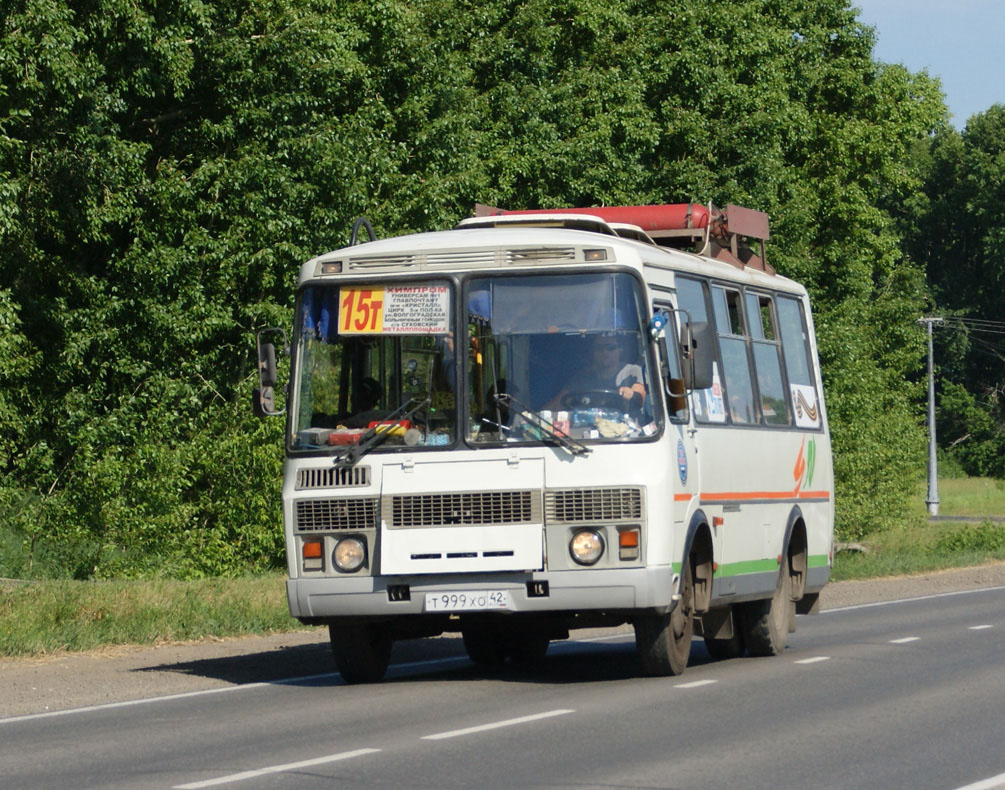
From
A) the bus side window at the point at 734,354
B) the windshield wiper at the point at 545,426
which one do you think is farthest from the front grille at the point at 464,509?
the bus side window at the point at 734,354

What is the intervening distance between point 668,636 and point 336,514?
2523 mm

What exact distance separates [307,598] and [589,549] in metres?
1.98

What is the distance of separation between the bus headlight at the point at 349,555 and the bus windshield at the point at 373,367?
26.3 inches

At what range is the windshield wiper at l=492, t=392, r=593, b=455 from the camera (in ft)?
42.1

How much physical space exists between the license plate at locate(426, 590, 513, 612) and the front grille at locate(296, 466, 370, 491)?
3.15 feet

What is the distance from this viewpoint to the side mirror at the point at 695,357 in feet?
43.5

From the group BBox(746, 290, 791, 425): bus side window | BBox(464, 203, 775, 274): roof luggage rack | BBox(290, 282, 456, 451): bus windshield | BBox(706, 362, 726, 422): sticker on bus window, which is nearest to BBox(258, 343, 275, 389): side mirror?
BBox(290, 282, 456, 451): bus windshield

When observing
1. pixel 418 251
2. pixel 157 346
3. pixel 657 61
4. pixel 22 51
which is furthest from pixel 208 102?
pixel 418 251

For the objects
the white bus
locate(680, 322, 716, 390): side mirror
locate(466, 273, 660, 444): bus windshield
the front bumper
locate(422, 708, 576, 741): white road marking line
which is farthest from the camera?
locate(680, 322, 716, 390): side mirror

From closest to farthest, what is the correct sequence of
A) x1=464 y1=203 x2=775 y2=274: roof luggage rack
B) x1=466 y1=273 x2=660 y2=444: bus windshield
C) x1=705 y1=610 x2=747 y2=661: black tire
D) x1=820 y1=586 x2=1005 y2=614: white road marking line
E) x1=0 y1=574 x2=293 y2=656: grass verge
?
x1=466 y1=273 x2=660 y2=444: bus windshield → x1=705 y1=610 x2=747 y2=661: black tire → x1=464 y1=203 x2=775 y2=274: roof luggage rack → x1=0 y1=574 x2=293 y2=656: grass verge → x1=820 y1=586 x2=1005 y2=614: white road marking line

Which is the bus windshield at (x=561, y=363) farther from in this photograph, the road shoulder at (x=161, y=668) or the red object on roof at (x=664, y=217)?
the red object on roof at (x=664, y=217)

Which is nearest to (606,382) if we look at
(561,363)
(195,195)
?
(561,363)

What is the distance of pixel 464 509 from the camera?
1291 cm

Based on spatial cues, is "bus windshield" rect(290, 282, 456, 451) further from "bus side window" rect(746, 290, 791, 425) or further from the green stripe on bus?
"bus side window" rect(746, 290, 791, 425)
